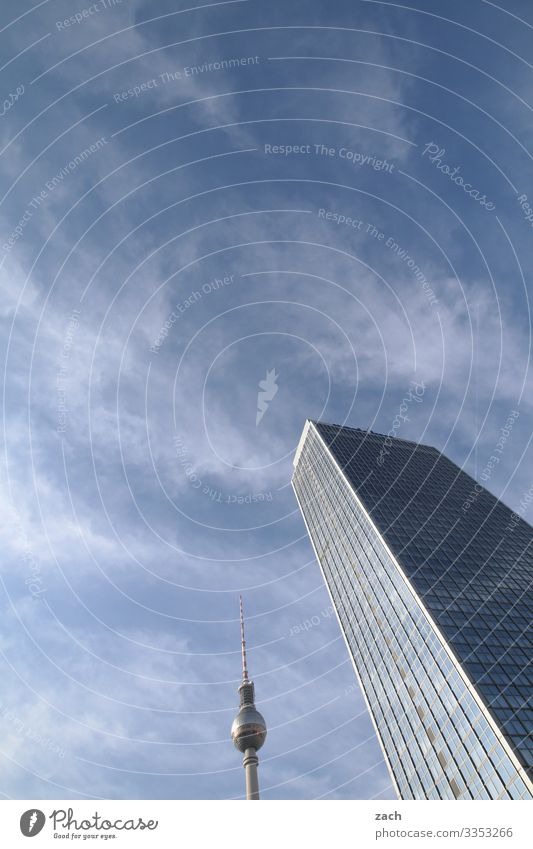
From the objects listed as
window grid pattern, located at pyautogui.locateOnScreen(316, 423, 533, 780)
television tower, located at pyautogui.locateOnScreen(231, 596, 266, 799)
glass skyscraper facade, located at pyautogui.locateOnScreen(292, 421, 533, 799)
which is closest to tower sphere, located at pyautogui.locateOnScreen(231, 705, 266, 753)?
television tower, located at pyautogui.locateOnScreen(231, 596, 266, 799)

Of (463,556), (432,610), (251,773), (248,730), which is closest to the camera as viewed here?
(251,773)

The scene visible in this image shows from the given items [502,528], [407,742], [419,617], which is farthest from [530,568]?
[407,742]

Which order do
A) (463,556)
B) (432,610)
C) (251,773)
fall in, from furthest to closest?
(463,556)
(432,610)
(251,773)

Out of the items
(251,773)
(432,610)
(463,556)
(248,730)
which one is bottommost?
(251,773)

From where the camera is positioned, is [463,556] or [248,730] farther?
[463,556]

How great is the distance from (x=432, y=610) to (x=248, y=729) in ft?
136

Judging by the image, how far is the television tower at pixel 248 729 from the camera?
61656 mm

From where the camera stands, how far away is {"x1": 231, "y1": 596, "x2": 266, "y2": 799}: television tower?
61656 mm

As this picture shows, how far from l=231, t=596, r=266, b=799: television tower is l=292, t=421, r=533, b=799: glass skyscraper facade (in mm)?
27947

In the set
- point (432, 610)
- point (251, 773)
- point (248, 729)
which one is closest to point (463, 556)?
point (432, 610)

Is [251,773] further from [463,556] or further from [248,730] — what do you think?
[463,556]

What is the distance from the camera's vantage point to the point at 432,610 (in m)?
91.3
